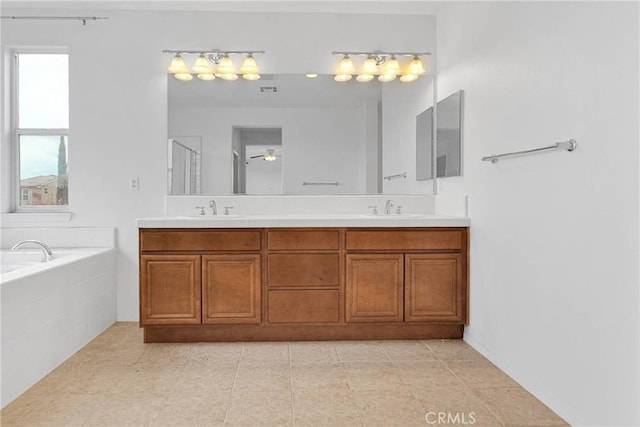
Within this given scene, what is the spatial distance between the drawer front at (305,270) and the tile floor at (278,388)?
40 centimetres

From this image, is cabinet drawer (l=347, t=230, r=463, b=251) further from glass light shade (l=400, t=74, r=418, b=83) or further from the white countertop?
glass light shade (l=400, t=74, r=418, b=83)

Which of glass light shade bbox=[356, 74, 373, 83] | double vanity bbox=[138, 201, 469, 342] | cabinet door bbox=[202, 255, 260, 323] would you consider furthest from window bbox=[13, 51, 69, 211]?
glass light shade bbox=[356, 74, 373, 83]

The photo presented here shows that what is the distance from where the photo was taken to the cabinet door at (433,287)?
10.2 feet

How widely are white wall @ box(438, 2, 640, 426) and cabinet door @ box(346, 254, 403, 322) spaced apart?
0.48m

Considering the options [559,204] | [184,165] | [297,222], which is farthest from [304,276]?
[559,204]

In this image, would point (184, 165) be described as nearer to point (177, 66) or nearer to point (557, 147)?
point (177, 66)

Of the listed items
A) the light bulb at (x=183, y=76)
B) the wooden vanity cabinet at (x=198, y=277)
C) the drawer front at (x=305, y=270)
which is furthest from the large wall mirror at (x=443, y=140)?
the light bulb at (x=183, y=76)

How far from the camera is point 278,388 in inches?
93.8

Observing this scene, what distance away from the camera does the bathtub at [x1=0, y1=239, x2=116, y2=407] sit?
2.26 m

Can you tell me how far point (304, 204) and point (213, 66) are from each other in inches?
49.9

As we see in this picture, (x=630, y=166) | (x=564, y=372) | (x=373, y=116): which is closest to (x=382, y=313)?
(x=564, y=372)

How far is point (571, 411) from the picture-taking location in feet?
6.53

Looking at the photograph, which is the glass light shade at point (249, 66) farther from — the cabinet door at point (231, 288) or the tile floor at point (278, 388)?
the tile floor at point (278, 388)

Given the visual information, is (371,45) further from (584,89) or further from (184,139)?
(584,89)
